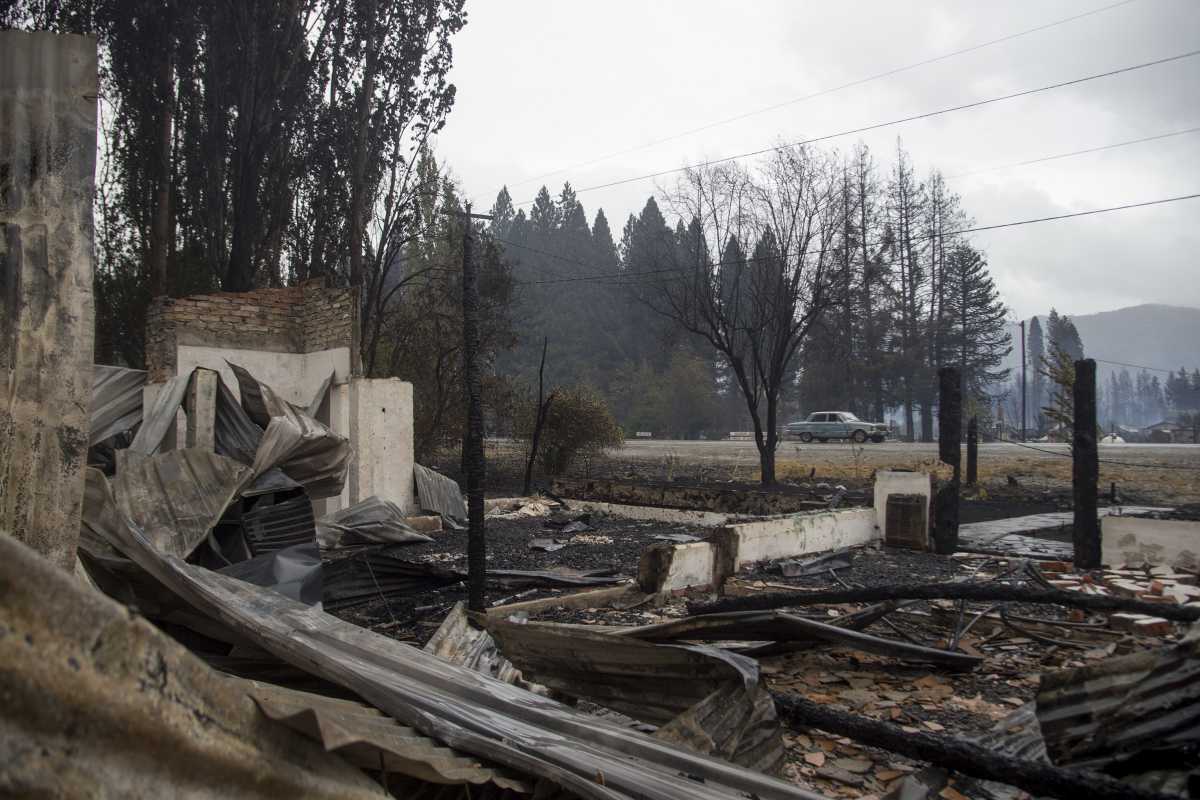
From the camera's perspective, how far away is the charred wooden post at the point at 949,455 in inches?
380

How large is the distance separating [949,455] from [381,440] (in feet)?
27.5

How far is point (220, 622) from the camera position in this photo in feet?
10.3

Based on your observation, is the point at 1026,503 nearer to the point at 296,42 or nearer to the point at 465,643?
the point at 465,643

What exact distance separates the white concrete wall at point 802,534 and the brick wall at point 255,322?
698 cm

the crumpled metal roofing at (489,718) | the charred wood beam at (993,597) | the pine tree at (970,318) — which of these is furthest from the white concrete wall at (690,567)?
the pine tree at (970,318)

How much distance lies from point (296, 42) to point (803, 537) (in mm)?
15822

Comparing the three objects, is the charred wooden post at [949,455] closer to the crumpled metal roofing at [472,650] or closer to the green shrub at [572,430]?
the crumpled metal roofing at [472,650]

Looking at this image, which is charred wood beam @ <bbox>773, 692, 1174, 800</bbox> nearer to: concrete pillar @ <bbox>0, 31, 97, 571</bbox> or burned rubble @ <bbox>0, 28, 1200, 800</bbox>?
burned rubble @ <bbox>0, 28, 1200, 800</bbox>

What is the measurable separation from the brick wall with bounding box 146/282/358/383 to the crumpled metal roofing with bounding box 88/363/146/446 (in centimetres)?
241

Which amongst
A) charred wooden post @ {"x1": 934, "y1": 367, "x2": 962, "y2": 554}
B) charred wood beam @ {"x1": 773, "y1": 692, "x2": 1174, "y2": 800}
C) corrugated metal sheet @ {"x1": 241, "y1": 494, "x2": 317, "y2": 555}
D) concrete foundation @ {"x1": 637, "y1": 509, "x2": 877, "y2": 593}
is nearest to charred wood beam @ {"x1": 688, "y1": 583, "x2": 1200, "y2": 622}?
charred wood beam @ {"x1": 773, "y1": 692, "x2": 1174, "y2": 800}

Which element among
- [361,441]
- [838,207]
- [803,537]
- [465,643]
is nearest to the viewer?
[465,643]

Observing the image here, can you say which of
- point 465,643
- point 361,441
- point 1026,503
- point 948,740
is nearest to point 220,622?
point 465,643

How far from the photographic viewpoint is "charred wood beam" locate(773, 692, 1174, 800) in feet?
8.12

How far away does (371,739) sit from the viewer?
6.01 ft
